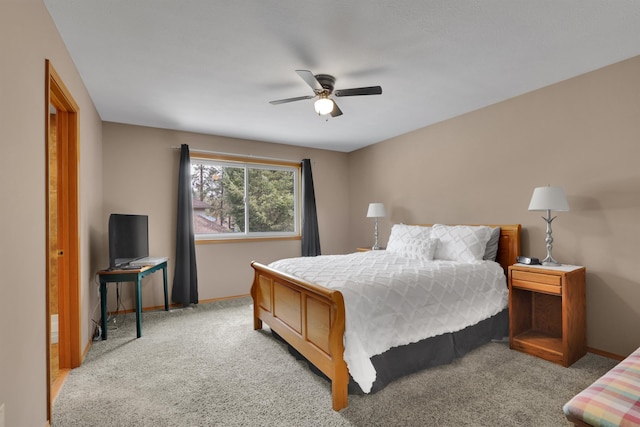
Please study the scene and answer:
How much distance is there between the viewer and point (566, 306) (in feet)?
8.40

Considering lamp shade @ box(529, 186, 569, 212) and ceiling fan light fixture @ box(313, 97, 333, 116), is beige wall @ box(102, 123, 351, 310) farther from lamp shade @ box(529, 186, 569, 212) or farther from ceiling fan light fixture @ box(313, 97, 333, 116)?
lamp shade @ box(529, 186, 569, 212)

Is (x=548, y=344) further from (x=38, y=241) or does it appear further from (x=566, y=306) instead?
(x=38, y=241)

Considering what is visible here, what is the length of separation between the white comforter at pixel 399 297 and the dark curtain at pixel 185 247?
1756mm

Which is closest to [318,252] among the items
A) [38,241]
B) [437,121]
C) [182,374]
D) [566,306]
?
[437,121]

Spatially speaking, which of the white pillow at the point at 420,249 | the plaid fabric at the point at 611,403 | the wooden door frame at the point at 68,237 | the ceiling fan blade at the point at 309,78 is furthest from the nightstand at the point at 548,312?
the wooden door frame at the point at 68,237

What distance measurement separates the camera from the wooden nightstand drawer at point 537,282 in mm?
2602

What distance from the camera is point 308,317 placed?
8.02 feet

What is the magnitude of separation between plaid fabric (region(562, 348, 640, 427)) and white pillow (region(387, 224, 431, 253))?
2.30 m

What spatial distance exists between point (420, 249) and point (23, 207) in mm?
3261

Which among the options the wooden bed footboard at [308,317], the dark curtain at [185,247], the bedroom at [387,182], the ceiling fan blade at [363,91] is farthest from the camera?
→ the dark curtain at [185,247]

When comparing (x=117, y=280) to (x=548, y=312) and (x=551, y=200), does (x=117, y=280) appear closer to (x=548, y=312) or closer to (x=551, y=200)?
(x=551, y=200)

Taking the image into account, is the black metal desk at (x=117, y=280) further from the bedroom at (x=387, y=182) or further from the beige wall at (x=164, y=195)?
the beige wall at (x=164, y=195)

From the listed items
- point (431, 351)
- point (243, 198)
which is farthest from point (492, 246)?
point (243, 198)

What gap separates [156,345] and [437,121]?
4171 mm
